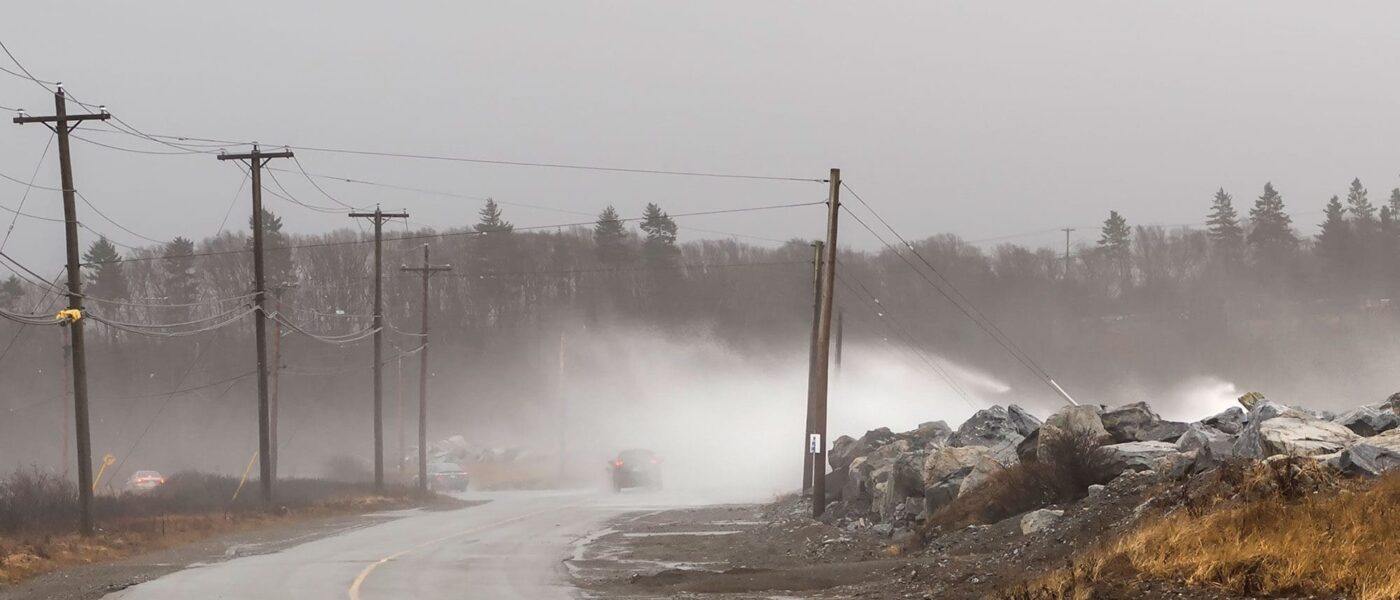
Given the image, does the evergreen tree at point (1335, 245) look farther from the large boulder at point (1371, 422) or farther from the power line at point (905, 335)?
the large boulder at point (1371, 422)

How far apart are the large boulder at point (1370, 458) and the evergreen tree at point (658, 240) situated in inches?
4633

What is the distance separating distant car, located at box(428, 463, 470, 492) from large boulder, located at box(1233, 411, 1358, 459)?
2218 inches

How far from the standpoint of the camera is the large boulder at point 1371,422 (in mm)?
21011

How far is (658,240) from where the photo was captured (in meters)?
136

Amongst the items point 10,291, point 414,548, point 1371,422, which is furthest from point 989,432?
point 10,291

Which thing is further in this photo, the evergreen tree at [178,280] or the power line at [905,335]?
the evergreen tree at [178,280]

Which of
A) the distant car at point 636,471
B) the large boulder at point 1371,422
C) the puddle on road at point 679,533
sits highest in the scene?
the large boulder at point 1371,422

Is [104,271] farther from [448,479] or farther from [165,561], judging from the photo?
[165,561]

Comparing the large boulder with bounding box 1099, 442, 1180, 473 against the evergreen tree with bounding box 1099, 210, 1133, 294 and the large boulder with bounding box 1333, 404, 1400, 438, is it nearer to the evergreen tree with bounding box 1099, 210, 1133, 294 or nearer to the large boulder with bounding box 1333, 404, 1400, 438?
the large boulder with bounding box 1333, 404, 1400, 438

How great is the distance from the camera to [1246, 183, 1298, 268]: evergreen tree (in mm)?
137750

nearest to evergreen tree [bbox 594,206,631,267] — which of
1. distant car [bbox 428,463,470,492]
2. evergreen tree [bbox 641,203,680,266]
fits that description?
evergreen tree [bbox 641,203,680,266]

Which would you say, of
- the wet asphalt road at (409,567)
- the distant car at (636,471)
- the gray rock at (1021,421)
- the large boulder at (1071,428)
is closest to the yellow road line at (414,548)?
the wet asphalt road at (409,567)

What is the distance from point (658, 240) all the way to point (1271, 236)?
60.5 metres

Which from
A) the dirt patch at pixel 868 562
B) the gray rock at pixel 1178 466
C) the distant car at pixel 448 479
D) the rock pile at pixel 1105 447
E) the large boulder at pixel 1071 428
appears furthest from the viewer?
the distant car at pixel 448 479
